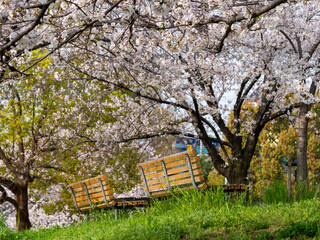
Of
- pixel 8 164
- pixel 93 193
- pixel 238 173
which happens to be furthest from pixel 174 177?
pixel 8 164

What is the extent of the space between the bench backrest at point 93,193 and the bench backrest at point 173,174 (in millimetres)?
873

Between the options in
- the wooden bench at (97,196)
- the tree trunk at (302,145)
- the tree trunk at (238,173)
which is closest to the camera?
the wooden bench at (97,196)

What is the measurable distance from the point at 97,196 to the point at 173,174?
2.21 m

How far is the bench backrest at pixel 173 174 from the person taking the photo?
6.02m

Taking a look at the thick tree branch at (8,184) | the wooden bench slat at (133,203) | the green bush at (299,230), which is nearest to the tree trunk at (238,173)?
the wooden bench slat at (133,203)

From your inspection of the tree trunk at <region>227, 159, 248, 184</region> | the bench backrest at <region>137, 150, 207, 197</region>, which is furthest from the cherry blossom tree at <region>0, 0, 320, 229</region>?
→ the bench backrest at <region>137, 150, 207, 197</region>

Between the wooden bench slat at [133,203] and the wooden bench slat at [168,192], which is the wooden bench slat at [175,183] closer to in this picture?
the wooden bench slat at [168,192]

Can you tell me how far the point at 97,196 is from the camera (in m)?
7.93

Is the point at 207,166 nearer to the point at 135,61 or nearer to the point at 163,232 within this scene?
the point at 135,61

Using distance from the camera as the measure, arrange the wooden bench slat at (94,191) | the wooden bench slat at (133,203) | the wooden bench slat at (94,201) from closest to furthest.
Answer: the wooden bench slat at (133,203), the wooden bench slat at (94,191), the wooden bench slat at (94,201)

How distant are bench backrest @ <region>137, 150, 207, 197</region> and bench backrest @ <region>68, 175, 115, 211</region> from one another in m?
0.87

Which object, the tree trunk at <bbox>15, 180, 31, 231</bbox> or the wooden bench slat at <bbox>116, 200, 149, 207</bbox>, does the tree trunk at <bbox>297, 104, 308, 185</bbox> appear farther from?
the tree trunk at <bbox>15, 180, 31, 231</bbox>

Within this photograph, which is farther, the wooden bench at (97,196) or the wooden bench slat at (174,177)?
the wooden bench at (97,196)

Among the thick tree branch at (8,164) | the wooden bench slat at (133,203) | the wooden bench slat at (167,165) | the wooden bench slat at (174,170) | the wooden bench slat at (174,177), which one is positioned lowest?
the wooden bench slat at (133,203)
